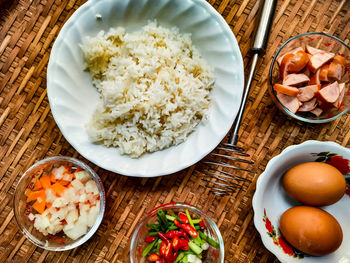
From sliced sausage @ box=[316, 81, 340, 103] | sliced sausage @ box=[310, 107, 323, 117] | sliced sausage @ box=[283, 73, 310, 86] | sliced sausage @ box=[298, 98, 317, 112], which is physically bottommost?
sliced sausage @ box=[310, 107, 323, 117]

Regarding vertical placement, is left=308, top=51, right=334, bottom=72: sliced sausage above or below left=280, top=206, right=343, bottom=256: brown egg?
above

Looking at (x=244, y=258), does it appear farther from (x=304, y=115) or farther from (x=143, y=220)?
(x=304, y=115)

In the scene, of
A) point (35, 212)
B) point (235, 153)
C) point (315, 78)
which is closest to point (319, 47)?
point (315, 78)

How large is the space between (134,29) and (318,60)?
774 mm

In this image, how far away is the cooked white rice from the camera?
117 centimetres

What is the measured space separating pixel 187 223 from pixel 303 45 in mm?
919

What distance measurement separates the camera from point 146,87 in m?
1.18

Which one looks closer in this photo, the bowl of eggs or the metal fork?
the bowl of eggs

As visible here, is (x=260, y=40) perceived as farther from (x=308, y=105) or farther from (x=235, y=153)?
(x=235, y=153)

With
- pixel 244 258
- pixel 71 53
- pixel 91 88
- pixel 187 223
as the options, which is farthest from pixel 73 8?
pixel 244 258

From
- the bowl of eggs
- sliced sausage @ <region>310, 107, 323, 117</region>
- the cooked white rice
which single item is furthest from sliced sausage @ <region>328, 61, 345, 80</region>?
the cooked white rice

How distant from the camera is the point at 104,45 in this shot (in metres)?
1.20

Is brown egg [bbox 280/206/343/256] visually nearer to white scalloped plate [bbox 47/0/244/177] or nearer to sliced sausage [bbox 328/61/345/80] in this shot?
white scalloped plate [bbox 47/0/244/177]

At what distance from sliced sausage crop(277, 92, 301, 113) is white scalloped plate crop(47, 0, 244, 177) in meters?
0.18
